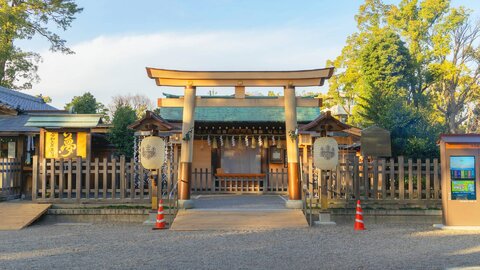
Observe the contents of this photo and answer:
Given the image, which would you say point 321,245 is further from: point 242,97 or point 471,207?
point 242,97

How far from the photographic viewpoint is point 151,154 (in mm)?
11758

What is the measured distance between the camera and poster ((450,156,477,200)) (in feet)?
35.8

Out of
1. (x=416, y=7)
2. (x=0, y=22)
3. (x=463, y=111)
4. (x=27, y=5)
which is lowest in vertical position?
(x=463, y=111)

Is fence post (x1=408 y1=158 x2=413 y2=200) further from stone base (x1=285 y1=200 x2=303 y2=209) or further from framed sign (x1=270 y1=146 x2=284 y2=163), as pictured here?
framed sign (x1=270 y1=146 x2=284 y2=163)

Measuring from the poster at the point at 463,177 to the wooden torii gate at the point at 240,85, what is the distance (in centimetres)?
407

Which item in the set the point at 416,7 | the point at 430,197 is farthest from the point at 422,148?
the point at 416,7

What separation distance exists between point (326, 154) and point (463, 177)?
3.43 meters

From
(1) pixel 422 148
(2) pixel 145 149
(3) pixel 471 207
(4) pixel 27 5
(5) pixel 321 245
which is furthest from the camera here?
(4) pixel 27 5

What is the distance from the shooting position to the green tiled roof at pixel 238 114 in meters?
18.2

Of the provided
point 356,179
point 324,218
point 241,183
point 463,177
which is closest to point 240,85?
point 356,179

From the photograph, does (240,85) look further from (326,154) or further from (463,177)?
(463,177)

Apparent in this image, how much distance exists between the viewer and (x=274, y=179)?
18.3 m

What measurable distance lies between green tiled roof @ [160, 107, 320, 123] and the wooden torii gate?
4.57 metres

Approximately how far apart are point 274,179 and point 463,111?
27090 mm
